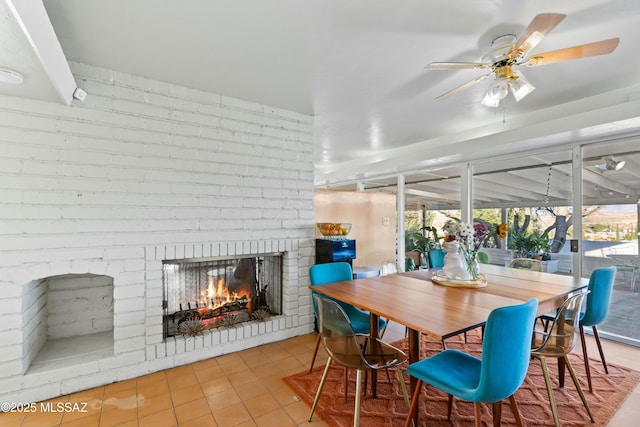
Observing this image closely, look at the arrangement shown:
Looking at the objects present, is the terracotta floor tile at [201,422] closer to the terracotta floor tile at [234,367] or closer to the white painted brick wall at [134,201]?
the terracotta floor tile at [234,367]

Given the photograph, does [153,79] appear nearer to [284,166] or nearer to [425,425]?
[284,166]

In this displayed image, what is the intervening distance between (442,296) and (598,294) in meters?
1.33

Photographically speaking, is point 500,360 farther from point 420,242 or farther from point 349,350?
point 420,242

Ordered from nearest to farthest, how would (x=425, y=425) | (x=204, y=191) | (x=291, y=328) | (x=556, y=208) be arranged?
1. (x=425, y=425)
2. (x=204, y=191)
3. (x=291, y=328)
4. (x=556, y=208)

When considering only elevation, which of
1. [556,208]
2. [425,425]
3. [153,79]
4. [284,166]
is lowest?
[425,425]

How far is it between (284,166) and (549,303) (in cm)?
258

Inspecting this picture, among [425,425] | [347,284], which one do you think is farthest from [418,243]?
[425,425]

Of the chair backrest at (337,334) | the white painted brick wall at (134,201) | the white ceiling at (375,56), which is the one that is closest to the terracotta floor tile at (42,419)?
the white painted brick wall at (134,201)

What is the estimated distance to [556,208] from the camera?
12.0 ft

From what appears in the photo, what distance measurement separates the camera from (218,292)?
10.6 ft

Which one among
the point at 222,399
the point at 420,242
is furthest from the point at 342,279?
the point at 420,242

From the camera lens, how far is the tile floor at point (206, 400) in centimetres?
199

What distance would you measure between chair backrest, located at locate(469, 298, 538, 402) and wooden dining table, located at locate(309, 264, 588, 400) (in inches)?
6.0

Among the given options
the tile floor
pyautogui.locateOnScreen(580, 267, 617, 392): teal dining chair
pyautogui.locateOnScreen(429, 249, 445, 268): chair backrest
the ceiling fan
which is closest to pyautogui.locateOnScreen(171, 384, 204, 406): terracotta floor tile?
the tile floor
